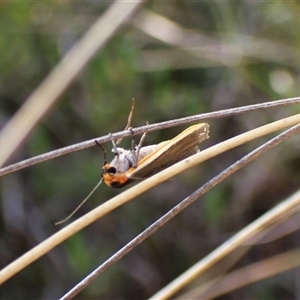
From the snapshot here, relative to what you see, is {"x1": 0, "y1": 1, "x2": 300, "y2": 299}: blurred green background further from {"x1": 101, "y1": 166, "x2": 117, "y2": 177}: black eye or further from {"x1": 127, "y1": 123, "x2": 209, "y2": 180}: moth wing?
{"x1": 127, "y1": 123, "x2": 209, "y2": 180}: moth wing

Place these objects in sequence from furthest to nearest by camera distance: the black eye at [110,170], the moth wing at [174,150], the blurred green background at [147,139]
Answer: the blurred green background at [147,139] < the black eye at [110,170] < the moth wing at [174,150]

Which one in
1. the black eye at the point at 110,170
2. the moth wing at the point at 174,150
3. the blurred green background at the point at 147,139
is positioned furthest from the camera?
the blurred green background at the point at 147,139

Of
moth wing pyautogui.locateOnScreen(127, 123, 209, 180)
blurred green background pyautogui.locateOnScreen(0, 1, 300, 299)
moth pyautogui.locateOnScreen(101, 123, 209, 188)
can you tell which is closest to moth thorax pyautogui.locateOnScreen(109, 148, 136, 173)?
moth pyautogui.locateOnScreen(101, 123, 209, 188)

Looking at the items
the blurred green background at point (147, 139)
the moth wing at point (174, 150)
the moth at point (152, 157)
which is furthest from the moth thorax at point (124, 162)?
the blurred green background at point (147, 139)

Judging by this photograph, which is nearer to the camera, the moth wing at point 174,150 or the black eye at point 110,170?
the moth wing at point 174,150

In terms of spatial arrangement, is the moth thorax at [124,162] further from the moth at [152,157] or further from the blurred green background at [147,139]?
the blurred green background at [147,139]
